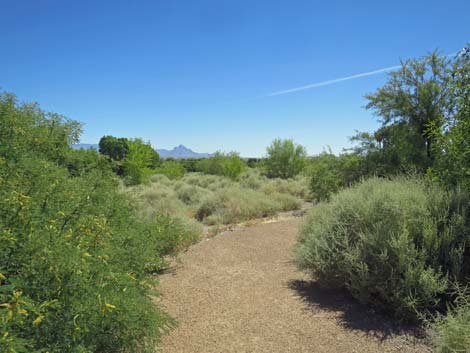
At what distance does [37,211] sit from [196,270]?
4.64m

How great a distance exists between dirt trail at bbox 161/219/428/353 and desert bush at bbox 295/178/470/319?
1.32ft

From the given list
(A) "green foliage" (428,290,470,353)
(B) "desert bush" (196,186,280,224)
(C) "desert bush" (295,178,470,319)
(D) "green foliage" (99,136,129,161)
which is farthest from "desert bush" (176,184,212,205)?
(D) "green foliage" (99,136,129,161)

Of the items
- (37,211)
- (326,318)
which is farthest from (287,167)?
(37,211)

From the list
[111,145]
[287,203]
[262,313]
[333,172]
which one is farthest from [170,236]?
[111,145]

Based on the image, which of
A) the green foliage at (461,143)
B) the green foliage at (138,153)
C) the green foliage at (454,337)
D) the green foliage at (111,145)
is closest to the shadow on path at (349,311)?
the green foliage at (454,337)

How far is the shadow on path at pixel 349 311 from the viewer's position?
396 centimetres

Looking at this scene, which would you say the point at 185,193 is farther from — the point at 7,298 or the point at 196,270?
the point at 7,298

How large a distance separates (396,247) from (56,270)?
388 cm

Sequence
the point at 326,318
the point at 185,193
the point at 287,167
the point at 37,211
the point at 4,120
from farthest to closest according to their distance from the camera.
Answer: the point at 287,167 < the point at 185,193 < the point at 326,318 < the point at 4,120 < the point at 37,211

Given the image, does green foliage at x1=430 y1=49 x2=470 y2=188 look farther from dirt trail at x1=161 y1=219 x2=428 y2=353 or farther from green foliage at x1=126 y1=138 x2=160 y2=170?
green foliage at x1=126 y1=138 x2=160 y2=170

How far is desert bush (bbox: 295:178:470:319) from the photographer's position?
4125 millimetres

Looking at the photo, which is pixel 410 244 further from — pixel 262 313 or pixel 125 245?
pixel 125 245

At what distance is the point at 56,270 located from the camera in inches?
81.6

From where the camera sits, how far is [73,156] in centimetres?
505
